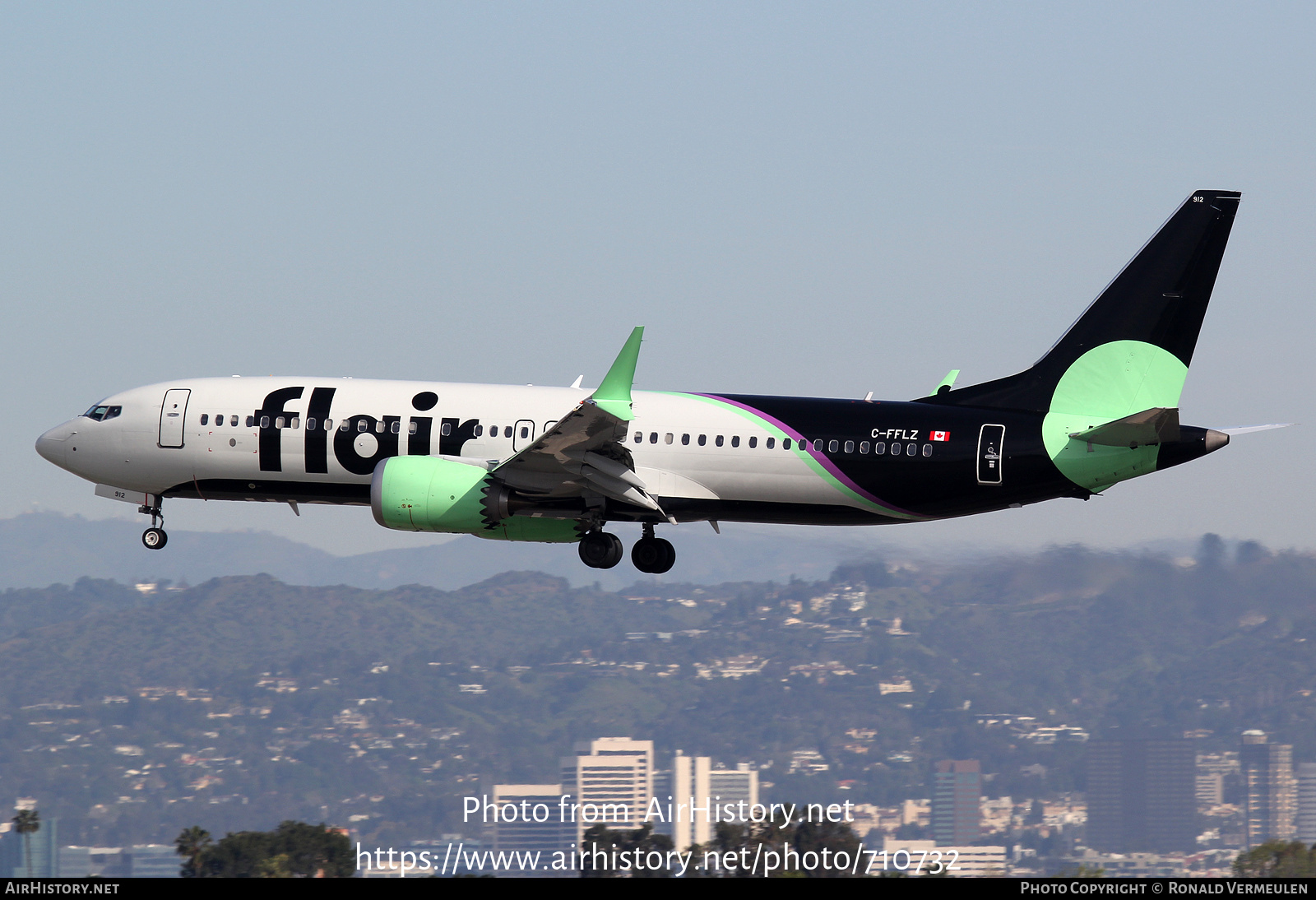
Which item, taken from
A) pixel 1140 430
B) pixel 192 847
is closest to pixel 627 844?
pixel 192 847

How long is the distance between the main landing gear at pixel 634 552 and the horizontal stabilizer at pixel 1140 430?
12259mm

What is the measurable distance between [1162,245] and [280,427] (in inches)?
1011

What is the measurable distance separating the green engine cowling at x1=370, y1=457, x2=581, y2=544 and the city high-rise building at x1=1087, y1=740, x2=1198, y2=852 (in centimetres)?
14744

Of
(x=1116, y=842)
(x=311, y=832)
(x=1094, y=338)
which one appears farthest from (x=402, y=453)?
(x=1116, y=842)

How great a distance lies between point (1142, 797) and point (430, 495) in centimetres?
15388

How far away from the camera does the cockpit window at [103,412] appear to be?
48.0 meters

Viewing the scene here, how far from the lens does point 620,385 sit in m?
39.9

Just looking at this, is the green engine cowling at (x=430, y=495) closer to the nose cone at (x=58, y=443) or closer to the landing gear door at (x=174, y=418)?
the landing gear door at (x=174, y=418)

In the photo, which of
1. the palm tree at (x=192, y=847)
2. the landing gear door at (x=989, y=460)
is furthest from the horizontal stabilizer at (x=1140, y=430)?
the palm tree at (x=192, y=847)

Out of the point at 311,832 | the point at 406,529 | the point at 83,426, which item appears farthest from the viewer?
the point at 311,832

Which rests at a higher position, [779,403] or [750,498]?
[779,403]
